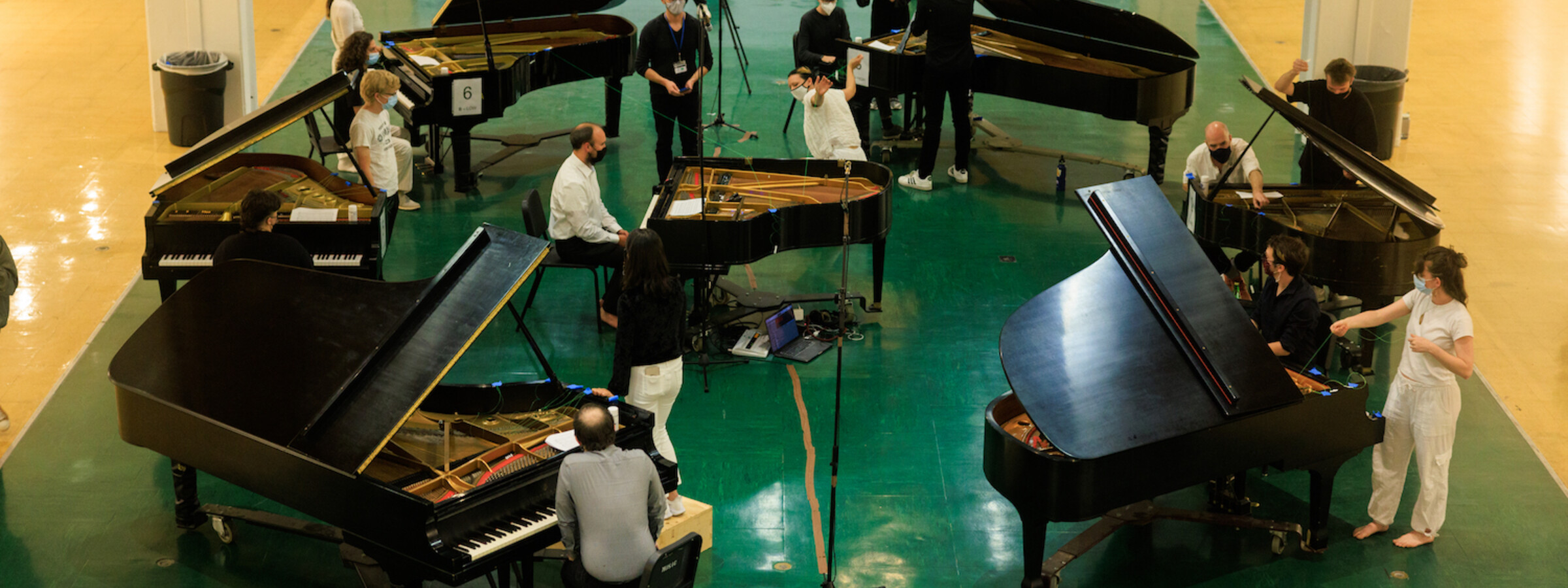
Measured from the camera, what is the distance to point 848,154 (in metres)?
9.73

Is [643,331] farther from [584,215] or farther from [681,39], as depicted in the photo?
[681,39]

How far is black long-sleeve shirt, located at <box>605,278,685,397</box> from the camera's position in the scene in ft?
20.4

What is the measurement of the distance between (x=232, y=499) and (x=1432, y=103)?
37.4 ft

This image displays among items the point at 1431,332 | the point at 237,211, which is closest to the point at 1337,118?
the point at 1431,332

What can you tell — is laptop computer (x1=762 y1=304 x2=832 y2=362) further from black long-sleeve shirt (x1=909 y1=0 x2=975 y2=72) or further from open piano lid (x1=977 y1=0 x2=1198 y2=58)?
open piano lid (x1=977 y1=0 x2=1198 y2=58)

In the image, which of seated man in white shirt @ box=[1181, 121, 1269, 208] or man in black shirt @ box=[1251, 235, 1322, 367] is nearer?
man in black shirt @ box=[1251, 235, 1322, 367]

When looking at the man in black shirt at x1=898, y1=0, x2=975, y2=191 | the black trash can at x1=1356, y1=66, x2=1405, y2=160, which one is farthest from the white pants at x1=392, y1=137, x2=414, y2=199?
the black trash can at x1=1356, y1=66, x2=1405, y2=160

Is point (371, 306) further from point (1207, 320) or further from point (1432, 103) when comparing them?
point (1432, 103)

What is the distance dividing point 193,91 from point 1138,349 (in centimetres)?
892

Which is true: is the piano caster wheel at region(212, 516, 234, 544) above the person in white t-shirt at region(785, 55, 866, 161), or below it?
below

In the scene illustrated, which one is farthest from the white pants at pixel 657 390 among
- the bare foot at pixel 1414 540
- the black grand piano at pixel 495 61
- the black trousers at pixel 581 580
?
the black grand piano at pixel 495 61

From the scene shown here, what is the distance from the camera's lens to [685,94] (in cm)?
1066

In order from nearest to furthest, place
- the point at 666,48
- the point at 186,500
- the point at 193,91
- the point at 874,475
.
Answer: the point at 186,500 → the point at 874,475 → the point at 666,48 → the point at 193,91

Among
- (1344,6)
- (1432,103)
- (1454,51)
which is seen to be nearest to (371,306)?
(1344,6)
